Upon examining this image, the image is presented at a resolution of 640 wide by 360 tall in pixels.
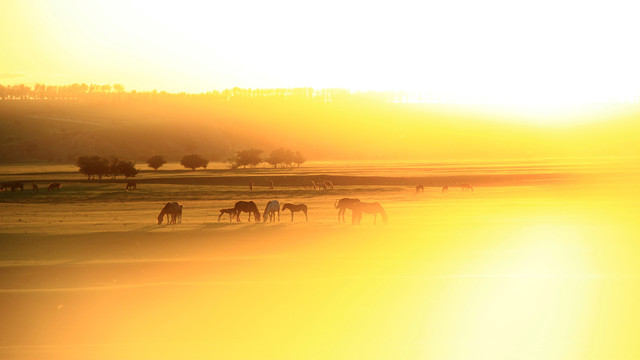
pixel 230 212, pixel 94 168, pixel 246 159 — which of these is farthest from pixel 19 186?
pixel 246 159

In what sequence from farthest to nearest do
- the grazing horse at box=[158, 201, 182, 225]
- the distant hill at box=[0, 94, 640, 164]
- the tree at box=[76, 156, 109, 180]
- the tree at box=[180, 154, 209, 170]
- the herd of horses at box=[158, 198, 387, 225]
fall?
1. the distant hill at box=[0, 94, 640, 164]
2. the tree at box=[180, 154, 209, 170]
3. the tree at box=[76, 156, 109, 180]
4. the grazing horse at box=[158, 201, 182, 225]
5. the herd of horses at box=[158, 198, 387, 225]

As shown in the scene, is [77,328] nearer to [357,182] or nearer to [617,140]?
[357,182]

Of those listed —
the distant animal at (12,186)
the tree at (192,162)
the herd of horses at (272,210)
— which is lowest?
the distant animal at (12,186)

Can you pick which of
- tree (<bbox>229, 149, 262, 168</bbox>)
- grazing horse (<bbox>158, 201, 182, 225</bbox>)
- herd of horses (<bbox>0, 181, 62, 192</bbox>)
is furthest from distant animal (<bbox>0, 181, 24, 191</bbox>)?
tree (<bbox>229, 149, 262, 168</bbox>)

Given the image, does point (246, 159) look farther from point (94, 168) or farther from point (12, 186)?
point (12, 186)

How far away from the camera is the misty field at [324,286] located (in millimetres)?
14656

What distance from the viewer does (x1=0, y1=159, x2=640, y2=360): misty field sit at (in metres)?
14.7

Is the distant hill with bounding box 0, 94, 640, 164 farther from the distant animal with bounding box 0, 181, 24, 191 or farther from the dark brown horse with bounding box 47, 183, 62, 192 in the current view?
the dark brown horse with bounding box 47, 183, 62, 192

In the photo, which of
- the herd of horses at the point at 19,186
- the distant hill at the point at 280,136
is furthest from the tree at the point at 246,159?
the distant hill at the point at 280,136

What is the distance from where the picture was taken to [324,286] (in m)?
19.3

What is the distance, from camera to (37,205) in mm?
46062

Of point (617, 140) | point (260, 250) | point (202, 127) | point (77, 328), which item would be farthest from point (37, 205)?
point (617, 140)

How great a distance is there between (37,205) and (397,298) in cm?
3344

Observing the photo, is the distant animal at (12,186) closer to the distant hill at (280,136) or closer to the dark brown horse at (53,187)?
the dark brown horse at (53,187)
